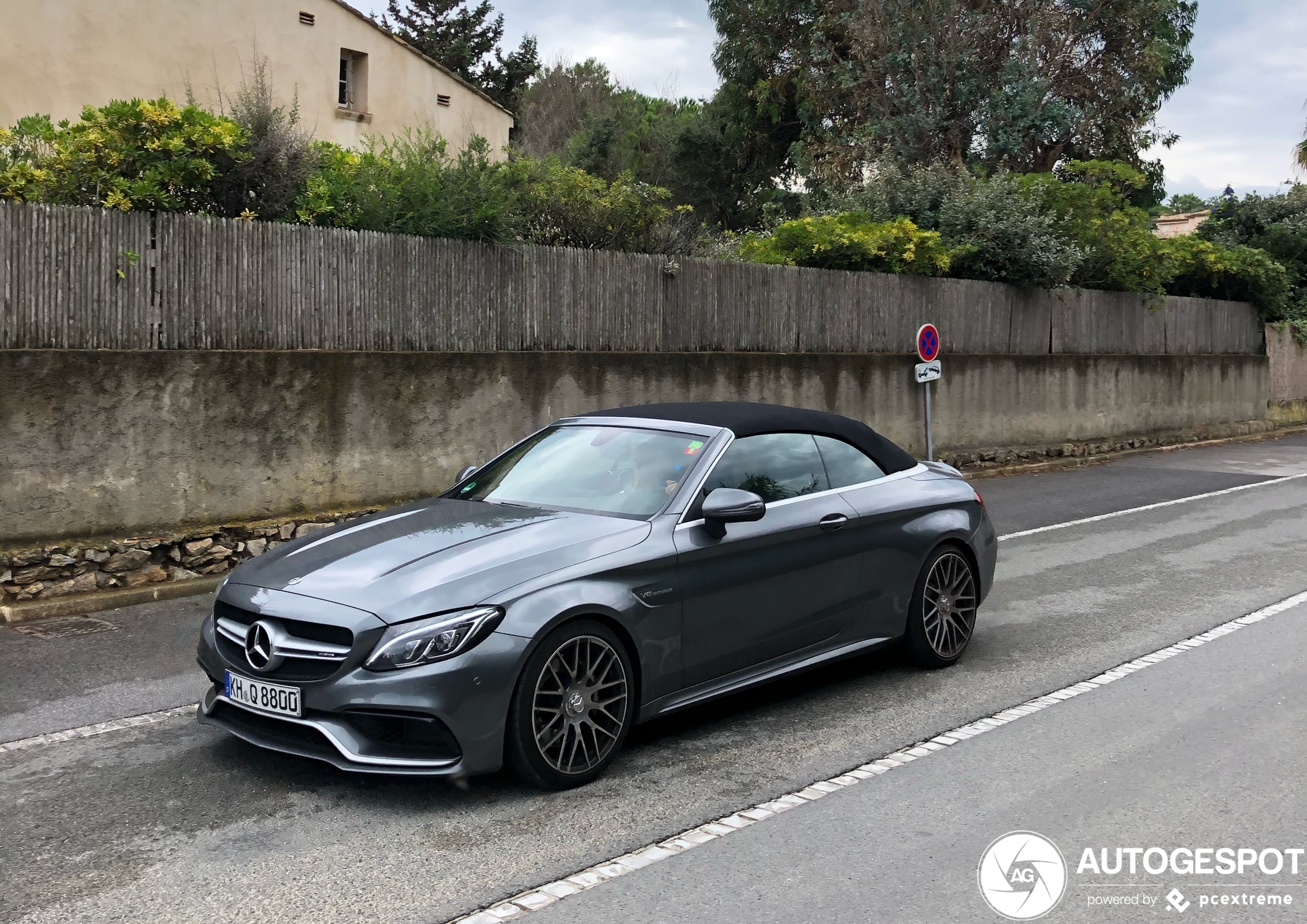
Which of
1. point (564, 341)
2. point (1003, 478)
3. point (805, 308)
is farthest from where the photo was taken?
point (1003, 478)

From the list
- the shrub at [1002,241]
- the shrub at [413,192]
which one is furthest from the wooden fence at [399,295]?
the shrub at [1002,241]

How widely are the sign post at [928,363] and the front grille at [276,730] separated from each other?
13472 mm

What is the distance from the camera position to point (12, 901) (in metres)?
3.82

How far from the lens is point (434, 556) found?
500cm

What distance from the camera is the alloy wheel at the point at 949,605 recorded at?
6.73m

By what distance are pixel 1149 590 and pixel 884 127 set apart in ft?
65.6

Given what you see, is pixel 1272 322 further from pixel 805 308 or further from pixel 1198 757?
pixel 1198 757

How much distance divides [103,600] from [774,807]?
19.8 feet

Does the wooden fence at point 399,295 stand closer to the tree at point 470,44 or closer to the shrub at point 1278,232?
the shrub at point 1278,232

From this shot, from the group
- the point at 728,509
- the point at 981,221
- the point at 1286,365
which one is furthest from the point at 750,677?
the point at 1286,365

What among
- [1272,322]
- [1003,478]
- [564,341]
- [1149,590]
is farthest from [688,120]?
[1149,590]

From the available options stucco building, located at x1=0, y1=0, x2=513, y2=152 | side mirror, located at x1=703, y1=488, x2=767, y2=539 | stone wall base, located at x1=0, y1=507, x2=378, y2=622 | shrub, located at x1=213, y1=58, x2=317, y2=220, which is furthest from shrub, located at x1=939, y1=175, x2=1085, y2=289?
side mirror, located at x1=703, y1=488, x2=767, y2=539

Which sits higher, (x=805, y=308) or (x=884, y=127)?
(x=884, y=127)

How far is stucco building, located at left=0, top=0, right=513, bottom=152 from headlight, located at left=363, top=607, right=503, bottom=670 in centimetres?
1522
